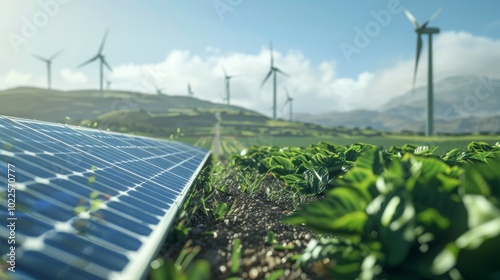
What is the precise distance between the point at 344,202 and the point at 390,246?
0.61 meters

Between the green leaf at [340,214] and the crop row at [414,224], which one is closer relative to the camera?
the crop row at [414,224]

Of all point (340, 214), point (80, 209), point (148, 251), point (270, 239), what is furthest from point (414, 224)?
point (80, 209)

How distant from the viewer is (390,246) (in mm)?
3148

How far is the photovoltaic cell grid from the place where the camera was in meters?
3.56

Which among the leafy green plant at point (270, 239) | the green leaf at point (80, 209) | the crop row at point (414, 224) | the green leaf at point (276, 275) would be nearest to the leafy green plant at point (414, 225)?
the crop row at point (414, 224)

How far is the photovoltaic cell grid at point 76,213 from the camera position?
3.56 metres

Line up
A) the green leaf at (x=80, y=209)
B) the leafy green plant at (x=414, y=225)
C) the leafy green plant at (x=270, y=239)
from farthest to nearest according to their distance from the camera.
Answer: the leafy green plant at (x=270, y=239) < the green leaf at (x=80, y=209) < the leafy green plant at (x=414, y=225)

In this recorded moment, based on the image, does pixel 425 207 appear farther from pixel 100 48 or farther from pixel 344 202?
pixel 100 48

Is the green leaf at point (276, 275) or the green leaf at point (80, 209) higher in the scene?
the green leaf at point (80, 209)

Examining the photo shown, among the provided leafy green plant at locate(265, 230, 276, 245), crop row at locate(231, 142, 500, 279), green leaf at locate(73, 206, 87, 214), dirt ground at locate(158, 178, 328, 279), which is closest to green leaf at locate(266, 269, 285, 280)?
dirt ground at locate(158, 178, 328, 279)

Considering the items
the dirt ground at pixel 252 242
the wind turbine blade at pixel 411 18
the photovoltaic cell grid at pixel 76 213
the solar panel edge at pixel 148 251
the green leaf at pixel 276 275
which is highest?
the wind turbine blade at pixel 411 18

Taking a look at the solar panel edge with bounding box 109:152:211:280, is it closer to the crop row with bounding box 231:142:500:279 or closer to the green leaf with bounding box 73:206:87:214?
the green leaf with bounding box 73:206:87:214

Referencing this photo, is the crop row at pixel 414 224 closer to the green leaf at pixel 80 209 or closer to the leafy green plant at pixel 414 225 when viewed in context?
the leafy green plant at pixel 414 225

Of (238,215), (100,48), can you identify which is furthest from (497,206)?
(100,48)
